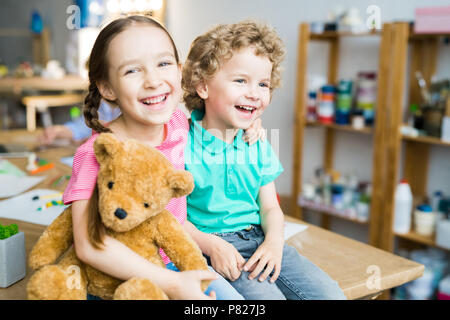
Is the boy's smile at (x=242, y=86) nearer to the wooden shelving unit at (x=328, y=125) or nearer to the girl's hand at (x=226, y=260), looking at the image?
the girl's hand at (x=226, y=260)

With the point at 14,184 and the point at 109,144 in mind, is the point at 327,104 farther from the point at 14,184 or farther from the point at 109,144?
the point at 109,144

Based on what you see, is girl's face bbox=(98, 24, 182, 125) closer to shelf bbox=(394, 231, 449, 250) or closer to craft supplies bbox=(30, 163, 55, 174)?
craft supplies bbox=(30, 163, 55, 174)

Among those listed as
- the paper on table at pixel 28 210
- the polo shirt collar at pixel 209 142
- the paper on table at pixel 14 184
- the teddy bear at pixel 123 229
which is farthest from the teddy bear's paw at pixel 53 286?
the paper on table at pixel 14 184

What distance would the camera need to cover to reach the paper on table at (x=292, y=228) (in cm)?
108

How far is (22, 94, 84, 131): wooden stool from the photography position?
12.9 feet

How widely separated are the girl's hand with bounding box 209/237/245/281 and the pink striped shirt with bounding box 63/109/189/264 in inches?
3.1

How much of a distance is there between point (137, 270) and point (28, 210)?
0.69 metres

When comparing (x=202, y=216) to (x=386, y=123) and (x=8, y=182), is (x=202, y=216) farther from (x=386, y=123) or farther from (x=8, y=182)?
(x=386, y=123)

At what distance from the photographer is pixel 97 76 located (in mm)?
730

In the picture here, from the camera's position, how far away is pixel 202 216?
2.83ft

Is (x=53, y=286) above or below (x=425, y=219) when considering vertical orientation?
above

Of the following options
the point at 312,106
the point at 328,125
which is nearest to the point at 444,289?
the point at 328,125

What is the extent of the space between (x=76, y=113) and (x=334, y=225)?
58.9 inches
